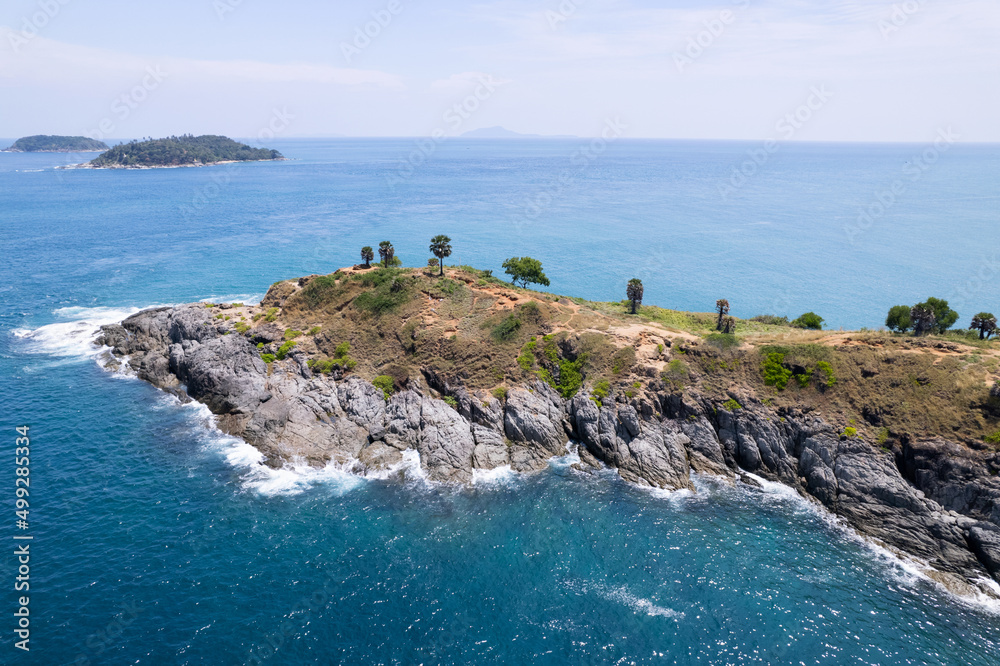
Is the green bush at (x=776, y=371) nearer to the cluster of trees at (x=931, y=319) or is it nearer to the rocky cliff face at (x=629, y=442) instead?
the rocky cliff face at (x=629, y=442)

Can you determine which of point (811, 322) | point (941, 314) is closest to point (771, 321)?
point (811, 322)

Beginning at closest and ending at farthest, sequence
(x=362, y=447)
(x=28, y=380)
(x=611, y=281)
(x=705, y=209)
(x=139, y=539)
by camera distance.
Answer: (x=139, y=539), (x=362, y=447), (x=28, y=380), (x=611, y=281), (x=705, y=209)

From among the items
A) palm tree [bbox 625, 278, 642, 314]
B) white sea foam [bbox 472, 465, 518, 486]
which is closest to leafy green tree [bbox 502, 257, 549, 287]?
palm tree [bbox 625, 278, 642, 314]

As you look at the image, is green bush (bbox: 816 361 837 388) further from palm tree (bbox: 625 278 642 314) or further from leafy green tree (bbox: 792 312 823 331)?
palm tree (bbox: 625 278 642 314)

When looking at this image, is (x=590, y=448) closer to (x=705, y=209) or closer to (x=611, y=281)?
(x=611, y=281)

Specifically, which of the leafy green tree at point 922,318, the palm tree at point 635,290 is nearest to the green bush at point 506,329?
the palm tree at point 635,290

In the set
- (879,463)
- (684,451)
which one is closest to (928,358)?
(879,463)
